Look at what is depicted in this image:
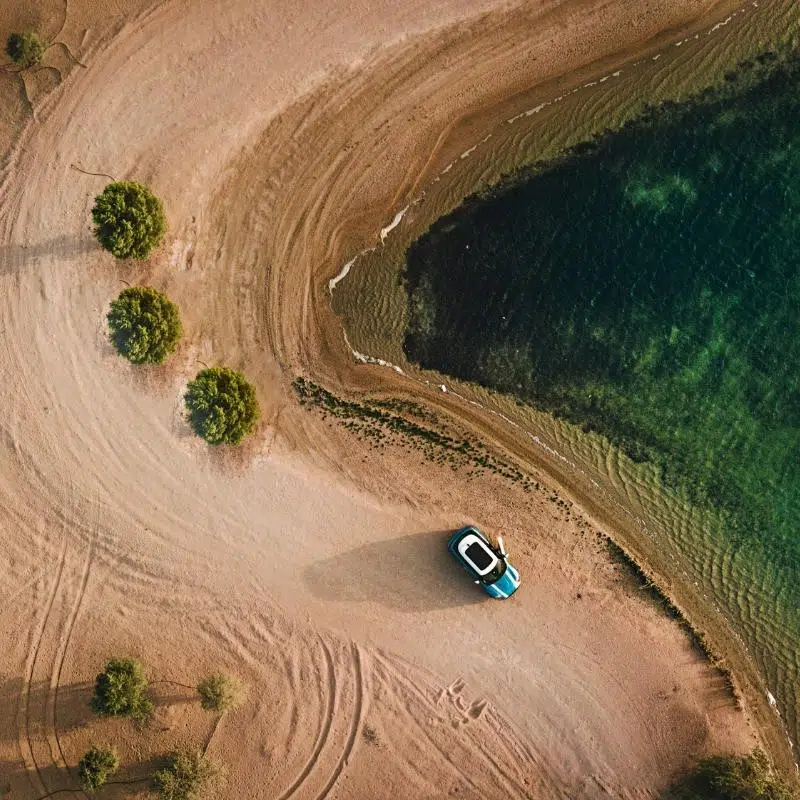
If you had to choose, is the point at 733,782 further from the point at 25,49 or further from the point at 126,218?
the point at 25,49

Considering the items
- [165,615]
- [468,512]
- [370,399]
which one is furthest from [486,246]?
[165,615]

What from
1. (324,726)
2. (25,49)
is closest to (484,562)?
(324,726)

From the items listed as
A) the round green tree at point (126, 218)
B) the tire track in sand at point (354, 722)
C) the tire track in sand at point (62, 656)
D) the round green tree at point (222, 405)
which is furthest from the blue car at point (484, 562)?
the round green tree at point (126, 218)

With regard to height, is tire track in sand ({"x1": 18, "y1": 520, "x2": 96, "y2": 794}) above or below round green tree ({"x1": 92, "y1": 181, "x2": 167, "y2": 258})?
below

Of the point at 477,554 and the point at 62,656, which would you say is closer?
the point at 477,554

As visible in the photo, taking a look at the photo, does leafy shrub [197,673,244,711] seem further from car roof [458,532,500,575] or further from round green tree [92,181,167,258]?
round green tree [92,181,167,258]

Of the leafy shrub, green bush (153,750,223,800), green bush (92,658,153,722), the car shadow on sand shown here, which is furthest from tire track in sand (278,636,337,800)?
green bush (92,658,153,722)
